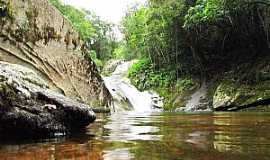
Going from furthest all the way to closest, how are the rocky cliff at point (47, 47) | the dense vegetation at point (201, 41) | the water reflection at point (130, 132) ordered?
the dense vegetation at point (201, 41) < the rocky cliff at point (47, 47) < the water reflection at point (130, 132)

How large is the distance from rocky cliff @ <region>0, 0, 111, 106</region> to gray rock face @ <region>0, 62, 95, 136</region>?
4.57m

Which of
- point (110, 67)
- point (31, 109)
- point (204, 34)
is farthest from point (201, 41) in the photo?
point (110, 67)

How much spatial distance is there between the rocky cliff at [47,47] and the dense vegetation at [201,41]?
299 inches

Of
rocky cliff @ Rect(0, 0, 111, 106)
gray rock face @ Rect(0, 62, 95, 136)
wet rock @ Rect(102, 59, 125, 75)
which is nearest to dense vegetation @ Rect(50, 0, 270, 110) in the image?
rocky cliff @ Rect(0, 0, 111, 106)

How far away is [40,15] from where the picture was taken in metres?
10.6

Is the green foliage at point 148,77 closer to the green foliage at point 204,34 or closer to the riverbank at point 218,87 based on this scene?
the riverbank at point 218,87

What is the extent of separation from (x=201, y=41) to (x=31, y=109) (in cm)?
1870

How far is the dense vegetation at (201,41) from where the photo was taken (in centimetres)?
1712

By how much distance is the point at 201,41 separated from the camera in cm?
2164

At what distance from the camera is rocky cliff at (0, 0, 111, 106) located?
9.59 metres

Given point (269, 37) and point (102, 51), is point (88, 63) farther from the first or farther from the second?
point (102, 51)

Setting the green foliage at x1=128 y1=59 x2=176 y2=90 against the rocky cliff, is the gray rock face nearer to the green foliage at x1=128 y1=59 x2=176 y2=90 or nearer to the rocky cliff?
the rocky cliff

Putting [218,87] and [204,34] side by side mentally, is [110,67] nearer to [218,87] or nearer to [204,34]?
[204,34]

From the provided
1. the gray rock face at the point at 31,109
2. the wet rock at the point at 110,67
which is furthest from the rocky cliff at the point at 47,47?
the wet rock at the point at 110,67
